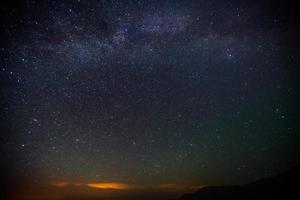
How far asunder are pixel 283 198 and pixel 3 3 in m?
65.0

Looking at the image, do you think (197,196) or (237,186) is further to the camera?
(197,196)

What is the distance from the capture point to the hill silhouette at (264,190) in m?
61.6

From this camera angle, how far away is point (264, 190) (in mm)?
78688

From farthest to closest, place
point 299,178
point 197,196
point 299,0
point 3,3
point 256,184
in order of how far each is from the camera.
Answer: point 197,196 < point 256,184 < point 299,178 < point 299,0 < point 3,3

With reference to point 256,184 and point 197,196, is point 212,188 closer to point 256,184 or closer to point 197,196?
point 197,196

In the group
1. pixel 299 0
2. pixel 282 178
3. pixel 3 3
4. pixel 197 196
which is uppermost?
pixel 299 0

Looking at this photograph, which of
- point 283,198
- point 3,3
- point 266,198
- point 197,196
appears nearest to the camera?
point 3,3

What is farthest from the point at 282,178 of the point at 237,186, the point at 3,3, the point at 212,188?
the point at 3,3

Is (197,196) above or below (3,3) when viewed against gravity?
below

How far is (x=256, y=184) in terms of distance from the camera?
90938 mm

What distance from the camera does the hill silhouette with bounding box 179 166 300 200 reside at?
6162 centimetres

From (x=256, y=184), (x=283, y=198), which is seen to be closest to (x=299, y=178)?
(x=283, y=198)

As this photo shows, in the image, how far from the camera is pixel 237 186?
107062mm

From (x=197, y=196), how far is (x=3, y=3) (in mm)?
126444
